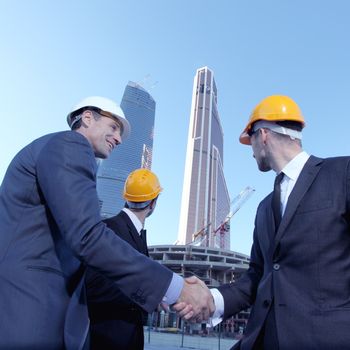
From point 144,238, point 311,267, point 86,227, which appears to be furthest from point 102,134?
point 311,267

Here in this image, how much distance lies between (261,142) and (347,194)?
0.83 meters

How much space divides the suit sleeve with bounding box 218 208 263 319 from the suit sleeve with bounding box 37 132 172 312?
1040 millimetres

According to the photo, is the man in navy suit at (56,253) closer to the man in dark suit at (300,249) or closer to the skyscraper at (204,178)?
the man in dark suit at (300,249)

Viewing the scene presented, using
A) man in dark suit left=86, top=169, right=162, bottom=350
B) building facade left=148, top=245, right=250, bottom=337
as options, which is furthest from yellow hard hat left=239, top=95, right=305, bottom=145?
building facade left=148, top=245, right=250, bottom=337

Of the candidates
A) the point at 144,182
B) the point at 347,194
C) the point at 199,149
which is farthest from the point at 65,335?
the point at 199,149

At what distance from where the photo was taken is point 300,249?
2018 mm

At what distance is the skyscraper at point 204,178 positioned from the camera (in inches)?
5049

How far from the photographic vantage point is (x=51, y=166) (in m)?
1.83

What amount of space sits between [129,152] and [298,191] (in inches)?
4951

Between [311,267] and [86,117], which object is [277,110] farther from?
[86,117]

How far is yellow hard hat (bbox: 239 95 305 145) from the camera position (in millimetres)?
2526

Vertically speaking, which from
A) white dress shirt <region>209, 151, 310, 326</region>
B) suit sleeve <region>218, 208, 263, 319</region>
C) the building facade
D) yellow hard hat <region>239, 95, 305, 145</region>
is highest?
yellow hard hat <region>239, 95, 305, 145</region>

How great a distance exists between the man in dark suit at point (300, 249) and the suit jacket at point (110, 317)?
1.02 m

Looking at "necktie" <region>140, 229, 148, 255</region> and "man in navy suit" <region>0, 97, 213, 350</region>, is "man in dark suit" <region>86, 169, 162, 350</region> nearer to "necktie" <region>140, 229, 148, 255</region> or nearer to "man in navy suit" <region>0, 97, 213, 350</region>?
"necktie" <region>140, 229, 148, 255</region>
